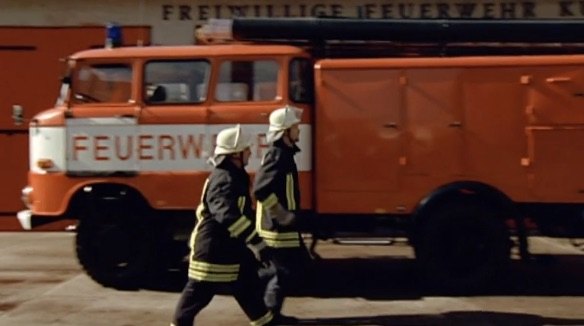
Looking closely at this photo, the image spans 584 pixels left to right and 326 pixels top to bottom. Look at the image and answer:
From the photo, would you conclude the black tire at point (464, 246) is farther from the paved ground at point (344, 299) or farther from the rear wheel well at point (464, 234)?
the paved ground at point (344, 299)

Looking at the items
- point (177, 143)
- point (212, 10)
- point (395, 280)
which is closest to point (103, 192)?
point (177, 143)

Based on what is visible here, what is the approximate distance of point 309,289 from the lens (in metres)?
12.8

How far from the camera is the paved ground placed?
11.1 m

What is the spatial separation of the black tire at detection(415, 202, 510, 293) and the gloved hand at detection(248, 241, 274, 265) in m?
2.15

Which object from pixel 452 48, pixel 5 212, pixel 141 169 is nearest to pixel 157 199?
pixel 141 169

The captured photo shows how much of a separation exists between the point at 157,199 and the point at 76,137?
102cm

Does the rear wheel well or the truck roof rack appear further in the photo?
the truck roof rack

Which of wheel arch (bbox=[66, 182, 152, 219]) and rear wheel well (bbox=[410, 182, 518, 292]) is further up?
wheel arch (bbox=[66, 182, 152, 219])

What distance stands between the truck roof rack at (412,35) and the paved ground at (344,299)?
2.20 meters

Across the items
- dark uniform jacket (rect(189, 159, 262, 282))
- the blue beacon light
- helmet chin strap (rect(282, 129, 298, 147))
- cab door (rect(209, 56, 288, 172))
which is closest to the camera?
dark uniform jacket (rect(189, 159, 262, 282))

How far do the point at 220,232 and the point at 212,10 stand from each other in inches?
339

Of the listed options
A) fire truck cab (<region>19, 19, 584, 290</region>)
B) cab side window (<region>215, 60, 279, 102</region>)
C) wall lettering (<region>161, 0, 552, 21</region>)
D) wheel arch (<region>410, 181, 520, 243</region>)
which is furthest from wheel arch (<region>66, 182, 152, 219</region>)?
wall lettering (<region>161, 0, 552, 21</region>)

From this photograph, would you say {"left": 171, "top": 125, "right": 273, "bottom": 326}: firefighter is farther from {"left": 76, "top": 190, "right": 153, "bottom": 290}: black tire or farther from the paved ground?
{"left": 76, "top": 190, "right": 153, "bottom": 290}: black tire

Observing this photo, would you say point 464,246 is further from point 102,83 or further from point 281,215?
point 102,83
